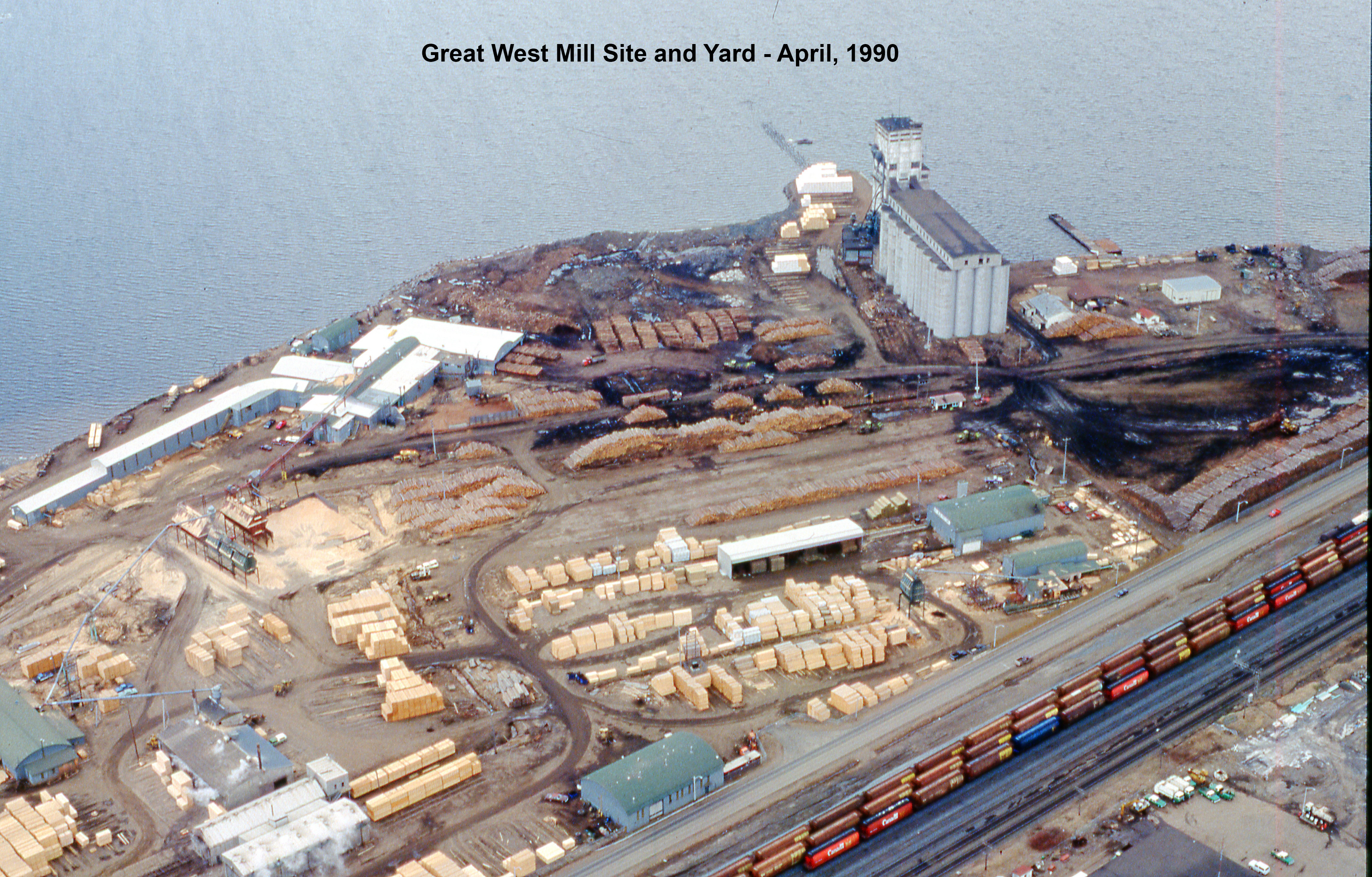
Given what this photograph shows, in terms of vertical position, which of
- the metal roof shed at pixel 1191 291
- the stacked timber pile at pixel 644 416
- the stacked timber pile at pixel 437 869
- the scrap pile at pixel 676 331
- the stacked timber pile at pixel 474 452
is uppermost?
the metal roof shed at pixel 1191 291

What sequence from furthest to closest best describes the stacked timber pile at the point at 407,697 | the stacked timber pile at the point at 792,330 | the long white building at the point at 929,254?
the stacked timber pile at the point at 792,330 → the long white building at the point at 929,254 → the stacked timber pile at the point at 407,697

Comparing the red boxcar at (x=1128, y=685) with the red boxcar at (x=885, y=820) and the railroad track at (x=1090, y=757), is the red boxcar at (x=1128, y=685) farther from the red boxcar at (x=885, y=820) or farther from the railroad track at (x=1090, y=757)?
the red boxcar at (x=885, y=820)

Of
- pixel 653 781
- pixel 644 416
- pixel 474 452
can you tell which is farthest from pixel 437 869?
pixel 644 416

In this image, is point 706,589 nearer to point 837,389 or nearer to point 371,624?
point 371,624

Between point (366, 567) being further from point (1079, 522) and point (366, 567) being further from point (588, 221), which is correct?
point (588, 221)

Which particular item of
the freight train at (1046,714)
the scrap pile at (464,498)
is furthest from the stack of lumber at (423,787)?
the scrap pile at (464,498)

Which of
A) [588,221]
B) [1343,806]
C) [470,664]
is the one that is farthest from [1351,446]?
[588,221]

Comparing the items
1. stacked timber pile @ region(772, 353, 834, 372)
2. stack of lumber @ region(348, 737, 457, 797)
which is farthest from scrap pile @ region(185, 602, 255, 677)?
stacked timber pile @ region(772, 353, 834, 372)
